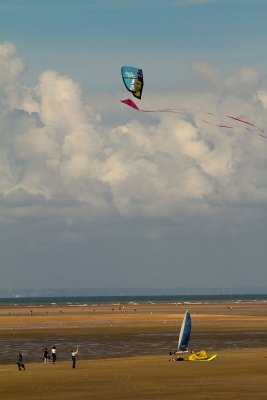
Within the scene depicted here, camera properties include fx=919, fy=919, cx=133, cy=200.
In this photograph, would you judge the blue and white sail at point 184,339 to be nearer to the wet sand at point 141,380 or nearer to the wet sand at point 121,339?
the wet sand at point 121,339

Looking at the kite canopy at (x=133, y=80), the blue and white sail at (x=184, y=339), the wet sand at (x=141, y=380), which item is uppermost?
the kite canopy at (x=133, y=80)

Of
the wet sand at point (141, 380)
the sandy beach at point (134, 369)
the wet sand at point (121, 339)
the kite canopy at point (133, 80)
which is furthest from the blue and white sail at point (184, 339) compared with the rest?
the kite canopy at point (133, 80)

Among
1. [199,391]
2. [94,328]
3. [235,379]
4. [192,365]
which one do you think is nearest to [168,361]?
[192,365]

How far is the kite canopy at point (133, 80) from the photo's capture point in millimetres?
51338

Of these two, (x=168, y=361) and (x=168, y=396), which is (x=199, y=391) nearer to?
(x=168, y=396)

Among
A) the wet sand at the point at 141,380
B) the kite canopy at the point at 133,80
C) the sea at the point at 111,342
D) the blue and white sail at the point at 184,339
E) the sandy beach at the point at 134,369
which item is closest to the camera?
the wet sand at the point at 141,380

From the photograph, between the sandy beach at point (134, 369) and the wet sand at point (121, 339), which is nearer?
the sandy beach at point (134, 369)

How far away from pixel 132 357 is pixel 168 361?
438cm

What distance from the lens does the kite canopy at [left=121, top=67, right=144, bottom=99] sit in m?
51.3

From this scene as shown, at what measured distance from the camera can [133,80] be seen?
171ft

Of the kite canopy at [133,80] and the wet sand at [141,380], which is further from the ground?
the kite canopy at [133,80]

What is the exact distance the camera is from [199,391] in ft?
133

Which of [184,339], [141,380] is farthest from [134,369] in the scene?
[184,339]

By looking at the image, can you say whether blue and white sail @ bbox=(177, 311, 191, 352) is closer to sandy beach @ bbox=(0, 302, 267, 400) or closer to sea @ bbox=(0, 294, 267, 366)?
sea @ bbox=(0, 294, 267, 366)
